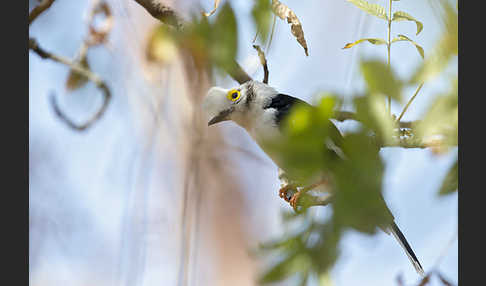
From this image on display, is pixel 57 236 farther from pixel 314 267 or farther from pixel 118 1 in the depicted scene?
pixel 314 267

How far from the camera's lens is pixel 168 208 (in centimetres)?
197

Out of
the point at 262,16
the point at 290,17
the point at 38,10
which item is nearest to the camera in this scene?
the point at 262,16

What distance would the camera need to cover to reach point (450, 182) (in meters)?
0.38

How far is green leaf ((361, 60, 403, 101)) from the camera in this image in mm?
330

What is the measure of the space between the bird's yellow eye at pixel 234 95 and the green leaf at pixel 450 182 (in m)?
0.98

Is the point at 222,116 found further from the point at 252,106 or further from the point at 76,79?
the point at 76,79

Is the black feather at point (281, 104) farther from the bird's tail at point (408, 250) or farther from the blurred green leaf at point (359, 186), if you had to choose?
the blurred green leaf at point (359, 186)

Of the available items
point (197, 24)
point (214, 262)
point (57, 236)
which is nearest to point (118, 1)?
point (197, 24)

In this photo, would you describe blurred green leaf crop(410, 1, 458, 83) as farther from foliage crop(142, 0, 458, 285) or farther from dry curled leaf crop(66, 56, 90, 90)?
dry curled leaf crop(66, 56, 90, 90)

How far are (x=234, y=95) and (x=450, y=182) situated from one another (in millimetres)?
1006

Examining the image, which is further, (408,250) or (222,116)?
(222,116)

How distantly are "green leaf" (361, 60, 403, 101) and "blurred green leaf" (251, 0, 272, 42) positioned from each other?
147 millimetres

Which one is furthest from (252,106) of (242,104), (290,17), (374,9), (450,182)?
(450,182)

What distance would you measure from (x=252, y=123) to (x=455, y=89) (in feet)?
3.47
